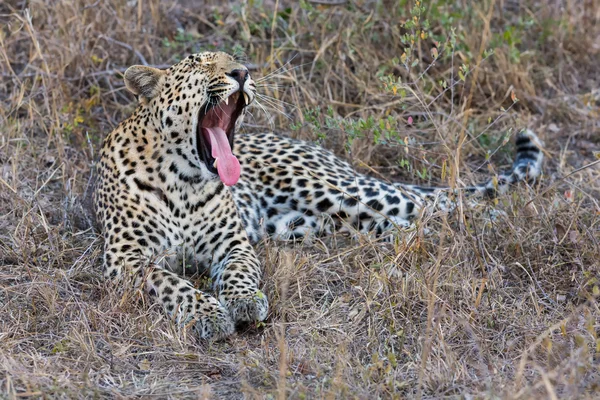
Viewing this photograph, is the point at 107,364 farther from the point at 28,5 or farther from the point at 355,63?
the point at 28,5

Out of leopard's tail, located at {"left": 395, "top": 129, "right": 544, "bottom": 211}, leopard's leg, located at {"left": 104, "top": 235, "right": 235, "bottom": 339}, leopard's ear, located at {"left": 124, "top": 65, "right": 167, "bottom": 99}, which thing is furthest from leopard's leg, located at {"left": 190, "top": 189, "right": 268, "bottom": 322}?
leopard's tail, located at {"left": 395, "top": 129, "right": 544, "bottom": 211}

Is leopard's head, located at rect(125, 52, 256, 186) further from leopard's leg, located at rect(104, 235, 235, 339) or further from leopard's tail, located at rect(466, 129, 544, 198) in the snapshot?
leopard's tail, located at rect(466, 129, 544, 198)

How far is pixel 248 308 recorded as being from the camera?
546cm

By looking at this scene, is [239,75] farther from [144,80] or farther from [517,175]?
[517,175]

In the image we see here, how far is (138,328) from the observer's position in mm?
5270

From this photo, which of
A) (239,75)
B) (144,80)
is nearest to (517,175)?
(239,75)

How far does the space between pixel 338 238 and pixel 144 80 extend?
1830 millimetres

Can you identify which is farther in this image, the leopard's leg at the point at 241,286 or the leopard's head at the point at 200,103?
the leopard's head at the point at 200,103

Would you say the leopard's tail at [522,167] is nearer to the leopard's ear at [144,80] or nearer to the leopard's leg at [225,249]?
the leopard's leg at [225,249]

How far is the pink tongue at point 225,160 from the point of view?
19.3 feet

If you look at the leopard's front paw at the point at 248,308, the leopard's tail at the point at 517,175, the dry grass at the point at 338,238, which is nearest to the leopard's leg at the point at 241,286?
the leopard's front paw at the point at 248,308

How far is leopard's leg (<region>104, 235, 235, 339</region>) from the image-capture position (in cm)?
536

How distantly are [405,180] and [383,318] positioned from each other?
2.55 meters

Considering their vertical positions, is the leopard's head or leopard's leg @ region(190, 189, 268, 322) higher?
the leopard's head
